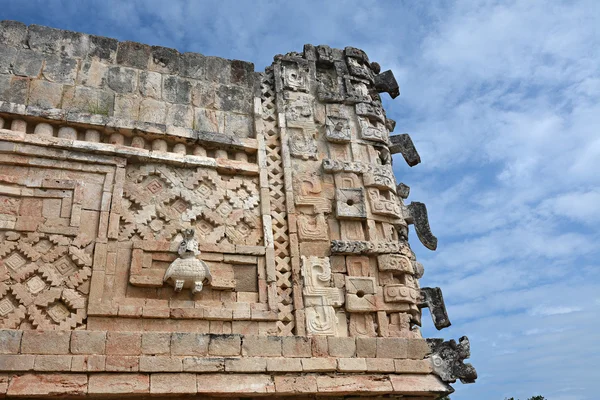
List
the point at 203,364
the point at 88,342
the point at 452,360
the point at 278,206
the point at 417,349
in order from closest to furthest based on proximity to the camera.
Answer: the point at 88,342
the point at 203,364
the point at 417,349
the point at 452,360
the point at 278,206

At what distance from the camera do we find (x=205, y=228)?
6.78m

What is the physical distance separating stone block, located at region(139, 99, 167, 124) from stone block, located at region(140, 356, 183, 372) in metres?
3.10

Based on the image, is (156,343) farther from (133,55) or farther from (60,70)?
(133,55)

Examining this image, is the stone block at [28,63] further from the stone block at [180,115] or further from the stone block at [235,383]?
the stone block at [235,383]

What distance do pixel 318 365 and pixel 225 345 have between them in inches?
40.3

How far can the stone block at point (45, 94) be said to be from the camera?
684 centimetres

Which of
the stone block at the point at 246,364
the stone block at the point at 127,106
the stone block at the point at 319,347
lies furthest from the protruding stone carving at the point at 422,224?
the stone block at the point at 127,106

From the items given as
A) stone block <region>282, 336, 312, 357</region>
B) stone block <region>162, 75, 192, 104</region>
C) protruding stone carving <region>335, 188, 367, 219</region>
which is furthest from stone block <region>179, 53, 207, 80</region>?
stone block <region>282, 336, 312, 357</region>

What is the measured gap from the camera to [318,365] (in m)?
5.98

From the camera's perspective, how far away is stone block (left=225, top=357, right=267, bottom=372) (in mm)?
5676

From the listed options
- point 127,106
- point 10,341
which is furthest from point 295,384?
point 127,106

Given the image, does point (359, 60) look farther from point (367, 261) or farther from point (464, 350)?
point (464, 350)

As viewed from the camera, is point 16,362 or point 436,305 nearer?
point 16,362

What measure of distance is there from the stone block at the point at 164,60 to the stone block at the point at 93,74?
2.05 feet
